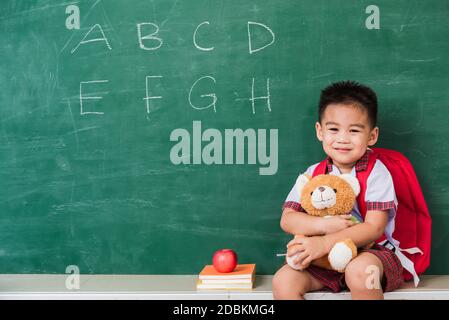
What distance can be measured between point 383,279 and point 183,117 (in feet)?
2.85

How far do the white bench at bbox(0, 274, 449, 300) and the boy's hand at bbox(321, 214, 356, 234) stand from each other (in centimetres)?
19

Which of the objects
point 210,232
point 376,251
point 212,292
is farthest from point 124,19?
point 376,251

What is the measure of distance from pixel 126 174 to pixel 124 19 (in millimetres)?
551

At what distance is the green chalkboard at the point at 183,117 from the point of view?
2.05m

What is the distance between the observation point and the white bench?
5.75 ft

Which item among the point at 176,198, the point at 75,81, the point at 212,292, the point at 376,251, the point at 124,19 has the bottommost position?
the point at 212,292

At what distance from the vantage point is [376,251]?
1686 millimetres

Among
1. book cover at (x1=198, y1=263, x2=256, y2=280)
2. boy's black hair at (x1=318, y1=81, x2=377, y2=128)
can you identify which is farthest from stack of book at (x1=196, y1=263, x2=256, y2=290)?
boy's black hair at (x1=318, y1=81, x2=377, y2=128)

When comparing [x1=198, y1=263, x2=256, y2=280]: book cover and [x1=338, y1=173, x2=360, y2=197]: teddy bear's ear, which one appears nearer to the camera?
[x1=338, y1=173, x2=360, y2=197]: teddy bear's ear

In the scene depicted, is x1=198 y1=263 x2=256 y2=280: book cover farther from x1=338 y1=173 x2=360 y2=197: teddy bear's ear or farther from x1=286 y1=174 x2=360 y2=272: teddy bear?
x1=338 y1=173 x2=360 y2=197: teddy bear's ear

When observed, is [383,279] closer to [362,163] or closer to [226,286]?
[362,163]

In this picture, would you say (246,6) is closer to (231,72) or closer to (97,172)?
(231,72)

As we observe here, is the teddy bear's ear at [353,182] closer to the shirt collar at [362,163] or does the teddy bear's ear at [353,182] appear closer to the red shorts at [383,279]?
the shirt collar at [362,163]

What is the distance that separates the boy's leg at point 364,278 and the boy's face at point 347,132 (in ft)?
1.05
